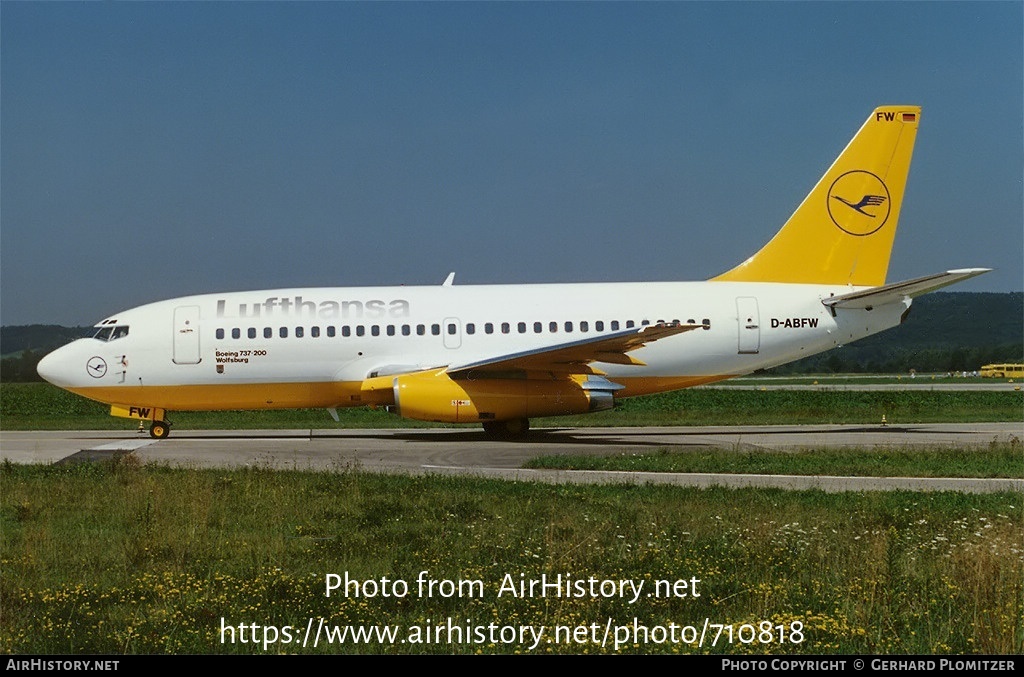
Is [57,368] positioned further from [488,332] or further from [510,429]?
[510,429]

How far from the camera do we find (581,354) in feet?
75.2

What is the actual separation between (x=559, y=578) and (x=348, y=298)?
17.8 m

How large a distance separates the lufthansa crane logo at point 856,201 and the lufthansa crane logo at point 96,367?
18988mm

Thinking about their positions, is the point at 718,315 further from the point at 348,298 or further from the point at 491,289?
the point at 348,298

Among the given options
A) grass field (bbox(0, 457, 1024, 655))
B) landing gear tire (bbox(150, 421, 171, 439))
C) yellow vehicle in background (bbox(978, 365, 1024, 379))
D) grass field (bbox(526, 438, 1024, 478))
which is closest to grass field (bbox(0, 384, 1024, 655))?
grass field (bbox(0, 457, 1024, 655))

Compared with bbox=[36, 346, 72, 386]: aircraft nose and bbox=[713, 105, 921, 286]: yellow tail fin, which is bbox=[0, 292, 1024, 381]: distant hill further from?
bbox=[713, 105, 921, 286]: yellow tail fin

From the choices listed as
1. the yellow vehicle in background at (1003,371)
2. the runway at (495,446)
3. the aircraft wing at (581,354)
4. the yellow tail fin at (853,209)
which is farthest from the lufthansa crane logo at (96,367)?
the yellow vehicle in background at (1003,371)

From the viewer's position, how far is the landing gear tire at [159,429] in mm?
25406

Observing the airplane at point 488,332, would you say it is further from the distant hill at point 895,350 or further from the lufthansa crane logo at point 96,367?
the distant hill at point 895,350

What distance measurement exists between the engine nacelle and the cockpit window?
24.0 ft

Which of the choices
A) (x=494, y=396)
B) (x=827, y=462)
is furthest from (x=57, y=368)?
(x=827, y=462)

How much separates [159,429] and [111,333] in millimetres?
2693

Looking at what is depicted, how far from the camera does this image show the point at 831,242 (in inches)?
1040

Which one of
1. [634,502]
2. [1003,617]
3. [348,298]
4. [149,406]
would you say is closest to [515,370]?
[348,298]
